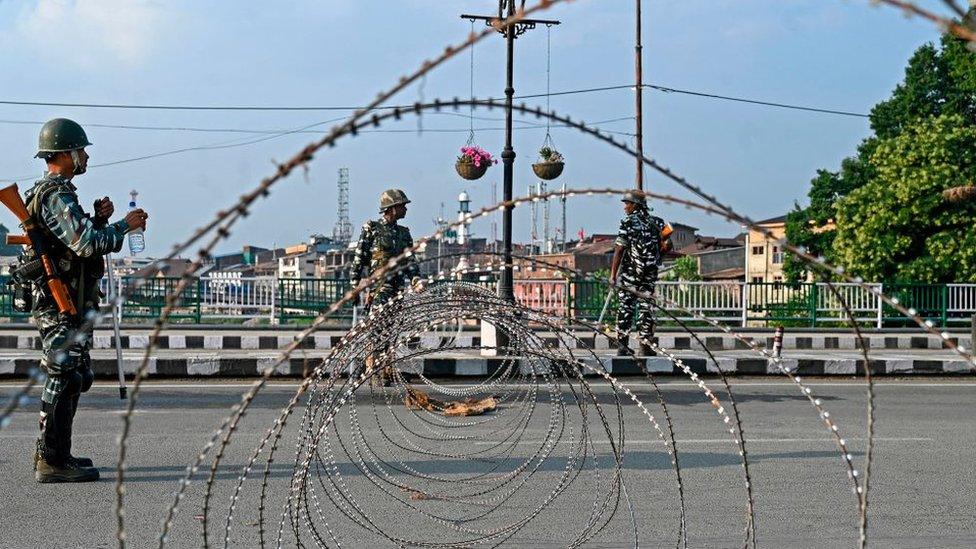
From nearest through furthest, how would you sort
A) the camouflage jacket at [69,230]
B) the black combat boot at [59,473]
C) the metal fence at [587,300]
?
the camouflage jacket at [69,230] → the black combat boot at [59,473] → the metal fence at [587,300]

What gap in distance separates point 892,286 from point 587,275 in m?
22.4

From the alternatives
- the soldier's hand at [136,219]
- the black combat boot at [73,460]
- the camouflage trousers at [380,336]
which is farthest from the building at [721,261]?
the soldier's hand at [136,219]

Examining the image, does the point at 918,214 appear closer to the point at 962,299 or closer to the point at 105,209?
the point at 962,299

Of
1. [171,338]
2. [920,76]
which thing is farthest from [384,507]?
[920,76]

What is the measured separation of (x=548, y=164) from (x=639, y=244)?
5.10 m

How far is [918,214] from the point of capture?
121 feet

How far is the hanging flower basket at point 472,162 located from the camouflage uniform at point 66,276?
428 inches

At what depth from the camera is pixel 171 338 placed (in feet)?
68.2

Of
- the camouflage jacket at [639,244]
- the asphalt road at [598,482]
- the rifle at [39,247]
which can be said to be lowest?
the asphalt road at [598,482]

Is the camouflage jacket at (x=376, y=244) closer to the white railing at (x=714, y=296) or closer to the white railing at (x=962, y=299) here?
the white railing at (x=714, y=296)

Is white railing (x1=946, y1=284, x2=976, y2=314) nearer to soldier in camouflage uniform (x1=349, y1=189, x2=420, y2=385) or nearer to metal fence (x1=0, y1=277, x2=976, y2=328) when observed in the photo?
metal fence (x1=0, y1=277, x2=976, y2=328)

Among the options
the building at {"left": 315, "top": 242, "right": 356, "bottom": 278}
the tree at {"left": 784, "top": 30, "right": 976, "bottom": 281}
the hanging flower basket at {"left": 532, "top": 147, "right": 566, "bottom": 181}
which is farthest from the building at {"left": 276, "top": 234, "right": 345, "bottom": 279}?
the hanging flower basket at {"left": 532, "top": 147, "right": 566, "bottom": 181}

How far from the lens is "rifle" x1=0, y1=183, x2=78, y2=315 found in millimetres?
6234

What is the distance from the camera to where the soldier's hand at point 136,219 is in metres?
6.33
